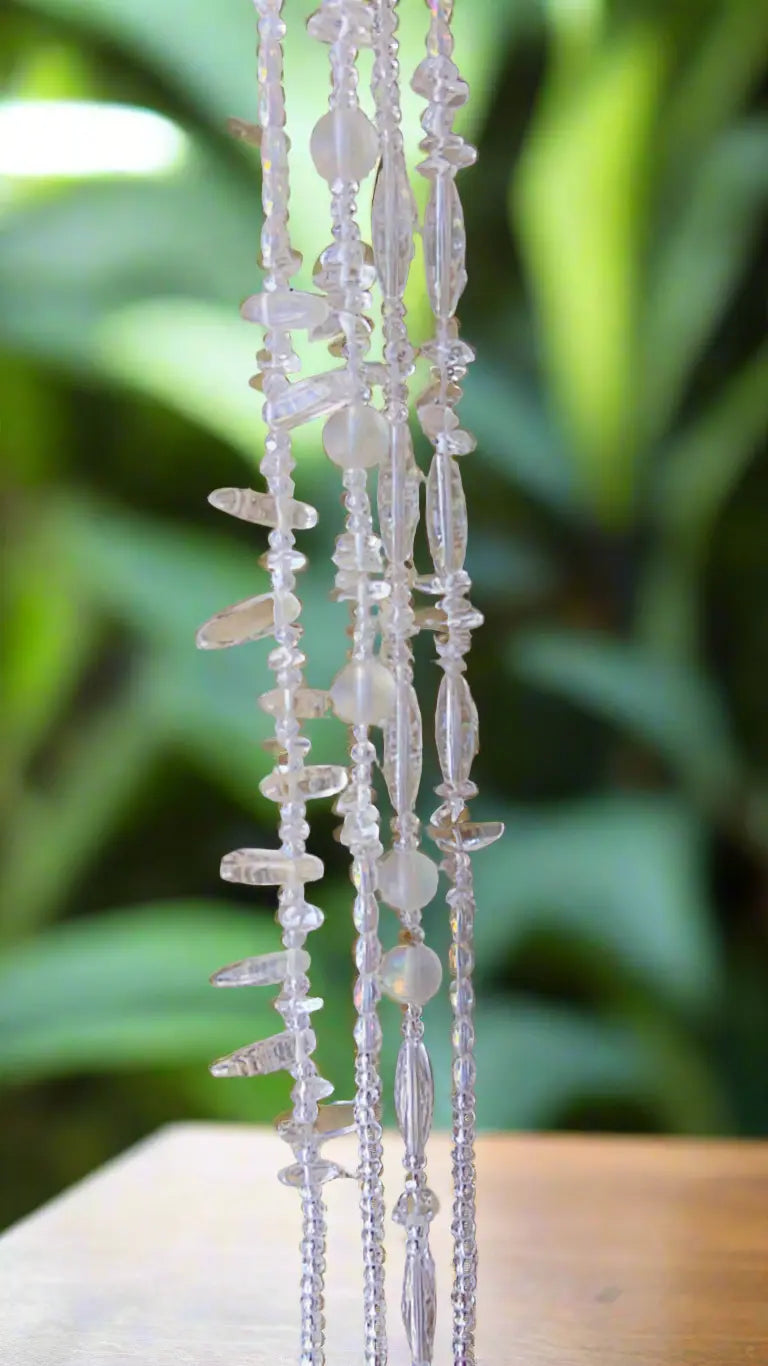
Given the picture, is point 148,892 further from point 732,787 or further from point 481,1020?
point 732,787

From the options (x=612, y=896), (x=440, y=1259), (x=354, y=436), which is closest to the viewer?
(x=354, y=436)

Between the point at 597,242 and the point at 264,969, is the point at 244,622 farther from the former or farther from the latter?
the point at 597,242

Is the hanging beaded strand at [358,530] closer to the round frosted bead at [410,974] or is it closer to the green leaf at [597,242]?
the round frosted bead at [410,974]

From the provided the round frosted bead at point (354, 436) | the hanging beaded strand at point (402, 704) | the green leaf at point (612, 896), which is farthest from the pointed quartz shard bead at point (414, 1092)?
the green leaf at point (612, 896)

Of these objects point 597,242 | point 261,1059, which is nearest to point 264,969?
point 261,1059

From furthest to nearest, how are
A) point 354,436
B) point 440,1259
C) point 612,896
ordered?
point 612,896
point 440,1259
point 354,436

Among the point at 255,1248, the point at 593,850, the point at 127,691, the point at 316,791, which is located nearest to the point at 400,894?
the point at 316,791

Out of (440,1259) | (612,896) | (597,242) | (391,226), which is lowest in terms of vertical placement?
(440,1259)
